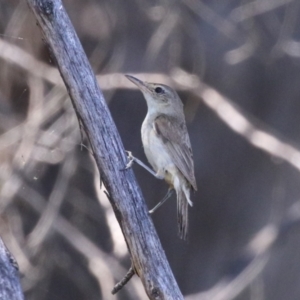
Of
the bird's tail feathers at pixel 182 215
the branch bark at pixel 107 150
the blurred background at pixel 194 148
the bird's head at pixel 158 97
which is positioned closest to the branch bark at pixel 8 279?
the branch bark at pixel 107 150

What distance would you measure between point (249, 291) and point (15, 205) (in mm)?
2039

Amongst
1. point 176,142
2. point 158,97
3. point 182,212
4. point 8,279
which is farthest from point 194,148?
point 8,279

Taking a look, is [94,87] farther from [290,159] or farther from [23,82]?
[290,159]

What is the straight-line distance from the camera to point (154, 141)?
380cm

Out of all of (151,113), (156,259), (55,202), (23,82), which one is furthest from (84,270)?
(156,259)

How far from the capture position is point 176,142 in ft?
12.6

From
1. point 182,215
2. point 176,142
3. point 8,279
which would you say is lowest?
point 182,215

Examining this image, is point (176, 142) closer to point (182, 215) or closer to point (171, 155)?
point (171, 155)

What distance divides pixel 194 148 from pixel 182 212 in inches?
86.5

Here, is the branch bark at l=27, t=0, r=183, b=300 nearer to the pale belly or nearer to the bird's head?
the pale belly

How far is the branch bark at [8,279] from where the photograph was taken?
2.28 metres

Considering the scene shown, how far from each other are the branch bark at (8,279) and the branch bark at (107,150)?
574 millimetres

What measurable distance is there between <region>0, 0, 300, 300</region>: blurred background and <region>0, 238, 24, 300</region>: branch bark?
3.02 metres

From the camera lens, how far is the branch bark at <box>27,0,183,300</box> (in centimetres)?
283
